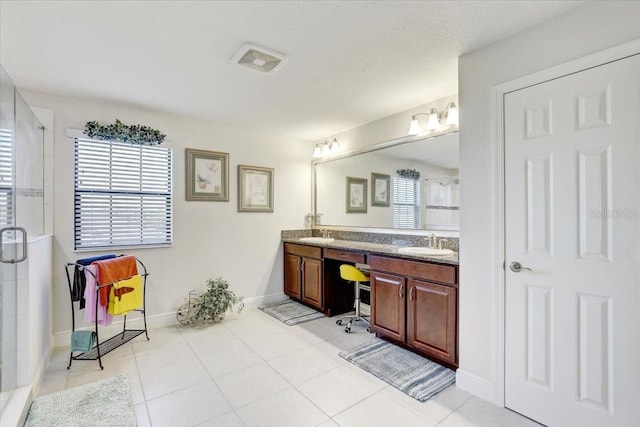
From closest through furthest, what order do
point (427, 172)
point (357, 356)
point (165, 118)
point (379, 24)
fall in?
1. point (379, 24)
2. point (357, 356)
3. point (427, 172)
4. point (165, 118)

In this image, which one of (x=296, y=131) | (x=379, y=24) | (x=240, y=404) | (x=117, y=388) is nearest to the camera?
(x=379, y=24)

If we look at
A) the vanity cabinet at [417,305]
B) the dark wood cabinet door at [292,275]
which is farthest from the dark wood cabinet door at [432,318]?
the dark wood cabinet door at [292,275]

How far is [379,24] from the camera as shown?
183 cm

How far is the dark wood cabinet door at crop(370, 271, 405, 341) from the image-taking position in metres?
2.70

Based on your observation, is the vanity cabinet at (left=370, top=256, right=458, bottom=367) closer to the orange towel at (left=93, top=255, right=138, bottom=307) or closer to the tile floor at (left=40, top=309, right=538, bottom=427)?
the tile floor at (left=40, top=309, right=538, bottom=427)

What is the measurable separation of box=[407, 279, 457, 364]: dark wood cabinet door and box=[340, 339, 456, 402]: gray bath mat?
0.36 ft

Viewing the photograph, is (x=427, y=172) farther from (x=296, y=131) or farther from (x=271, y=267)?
(x=271, y=267)

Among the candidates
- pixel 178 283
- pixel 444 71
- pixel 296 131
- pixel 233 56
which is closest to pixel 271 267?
pixel 178 283

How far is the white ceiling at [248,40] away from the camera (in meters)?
1.69

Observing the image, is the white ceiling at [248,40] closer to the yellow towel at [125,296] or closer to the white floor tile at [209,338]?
the yellow towel at [125,296]

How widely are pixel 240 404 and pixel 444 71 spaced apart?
2.84 meters

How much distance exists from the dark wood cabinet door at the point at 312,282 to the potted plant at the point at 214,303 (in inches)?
34.9

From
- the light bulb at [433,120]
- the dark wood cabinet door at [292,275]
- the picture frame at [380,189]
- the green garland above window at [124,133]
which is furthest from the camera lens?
the dark wood cabinet door at [292,275]

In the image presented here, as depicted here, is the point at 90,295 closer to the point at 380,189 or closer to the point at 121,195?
the point at 121,195
